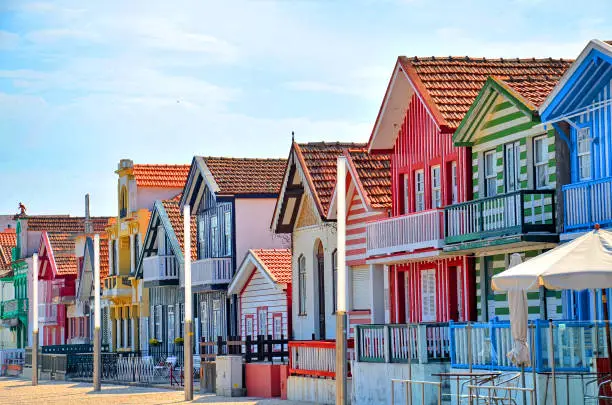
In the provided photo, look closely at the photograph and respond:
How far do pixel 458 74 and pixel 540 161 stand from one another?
5767 mm

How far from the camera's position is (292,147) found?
43.4 metres

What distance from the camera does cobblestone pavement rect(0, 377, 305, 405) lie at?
128ft

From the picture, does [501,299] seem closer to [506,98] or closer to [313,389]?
[506,98]

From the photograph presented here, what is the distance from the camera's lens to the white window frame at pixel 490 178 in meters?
32.6

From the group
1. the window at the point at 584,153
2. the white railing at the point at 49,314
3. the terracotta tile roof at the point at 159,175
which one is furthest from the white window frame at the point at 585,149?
the white railing at the point at 49,314

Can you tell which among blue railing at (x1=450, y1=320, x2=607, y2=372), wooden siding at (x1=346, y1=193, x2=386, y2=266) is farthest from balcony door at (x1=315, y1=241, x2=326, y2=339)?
blue railing at (x1=450, y1=320, x2=607, y2=372)

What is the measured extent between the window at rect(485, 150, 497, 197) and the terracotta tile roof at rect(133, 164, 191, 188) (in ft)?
105

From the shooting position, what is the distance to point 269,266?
154ft

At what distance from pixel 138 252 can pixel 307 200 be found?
2105cm

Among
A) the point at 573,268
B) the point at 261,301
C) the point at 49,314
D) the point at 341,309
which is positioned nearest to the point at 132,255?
the point at 261,301

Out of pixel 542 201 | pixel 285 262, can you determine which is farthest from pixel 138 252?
pixel 542 201

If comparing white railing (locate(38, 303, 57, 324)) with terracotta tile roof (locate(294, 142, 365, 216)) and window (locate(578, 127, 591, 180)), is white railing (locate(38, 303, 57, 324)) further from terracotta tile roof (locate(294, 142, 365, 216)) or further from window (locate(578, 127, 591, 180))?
window (locate(578, 127, 591, 180))

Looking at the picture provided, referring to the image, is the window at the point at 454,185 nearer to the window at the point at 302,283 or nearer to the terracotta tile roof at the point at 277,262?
the window at the point at 302,283

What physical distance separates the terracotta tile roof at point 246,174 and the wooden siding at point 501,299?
748 inches
